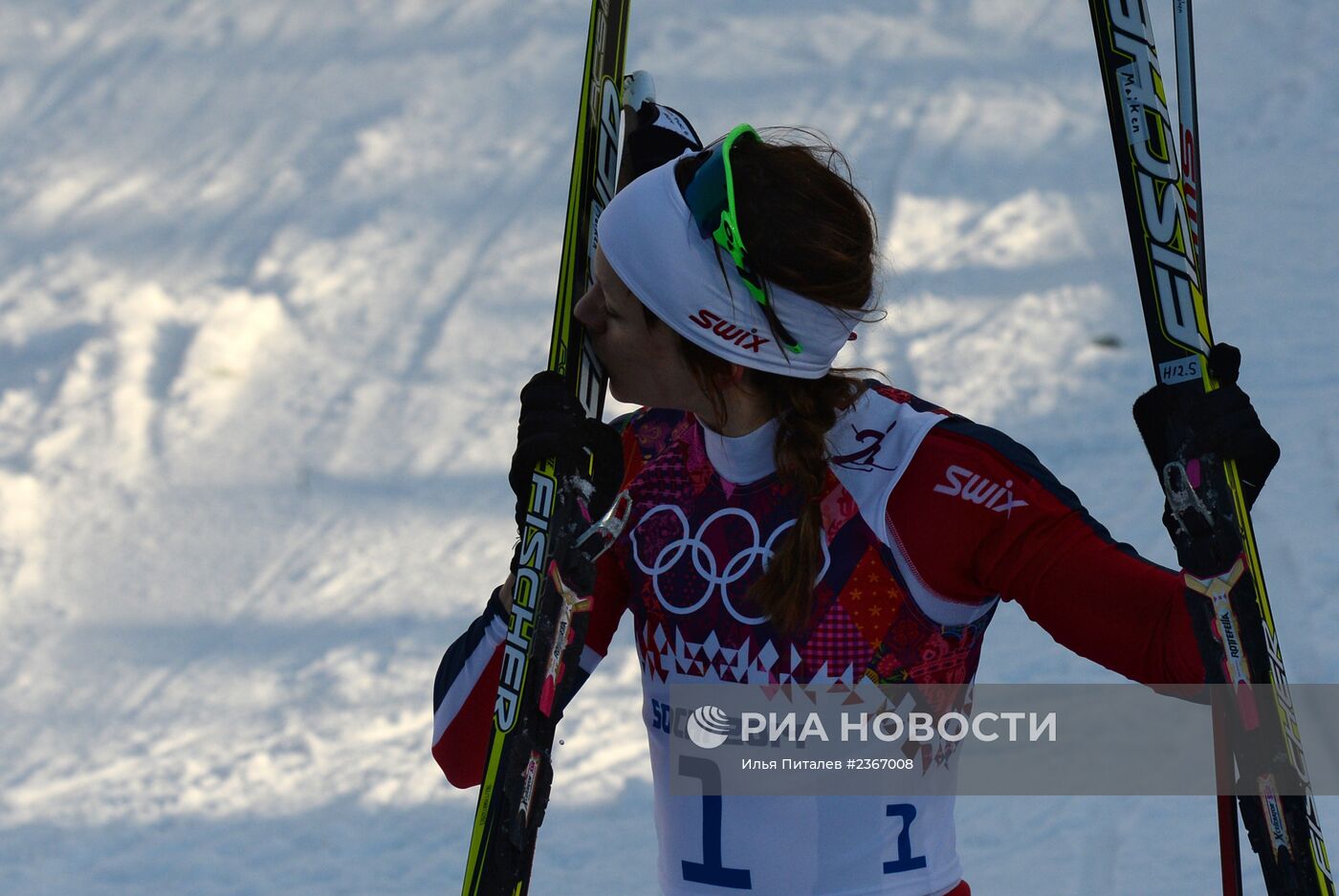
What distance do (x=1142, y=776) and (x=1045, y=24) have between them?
14.9 feet

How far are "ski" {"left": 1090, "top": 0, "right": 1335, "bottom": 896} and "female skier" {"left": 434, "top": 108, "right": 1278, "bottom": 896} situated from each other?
4 cm

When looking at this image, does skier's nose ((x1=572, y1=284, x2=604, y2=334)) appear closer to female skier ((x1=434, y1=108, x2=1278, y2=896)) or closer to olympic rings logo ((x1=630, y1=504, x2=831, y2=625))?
female skier ((x1=434, y1=108, x2=1278, y2=896))

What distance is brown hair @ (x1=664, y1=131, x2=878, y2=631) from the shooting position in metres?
1.61

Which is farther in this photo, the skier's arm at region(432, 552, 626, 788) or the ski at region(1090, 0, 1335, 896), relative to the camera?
the skier's arm at region(432, 552, 626, 788)

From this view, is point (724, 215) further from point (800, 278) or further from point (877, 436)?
point (877, 436)

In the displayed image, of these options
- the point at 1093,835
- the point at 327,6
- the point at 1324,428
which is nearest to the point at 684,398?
the point at 1093,835

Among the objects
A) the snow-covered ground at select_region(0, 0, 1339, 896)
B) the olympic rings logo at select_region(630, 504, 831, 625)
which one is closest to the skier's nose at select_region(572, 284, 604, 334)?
the olympic rings logo at select_region(630, 504, 831, 625)

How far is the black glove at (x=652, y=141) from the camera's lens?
2.12 meters

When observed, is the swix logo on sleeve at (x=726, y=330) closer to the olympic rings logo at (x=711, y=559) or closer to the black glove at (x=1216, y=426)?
the olympic rings logo at (x=711, y=559)

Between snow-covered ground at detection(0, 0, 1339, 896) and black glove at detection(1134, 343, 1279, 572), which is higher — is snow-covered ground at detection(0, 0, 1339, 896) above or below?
above

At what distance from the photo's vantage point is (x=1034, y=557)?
1597 millimetres

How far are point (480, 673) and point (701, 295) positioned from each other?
1.81ft

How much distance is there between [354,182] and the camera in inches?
254

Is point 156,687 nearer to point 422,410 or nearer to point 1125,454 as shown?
point 422,410
